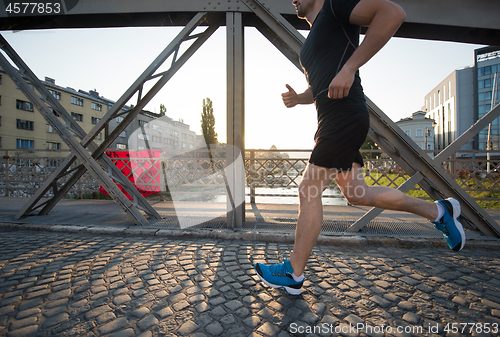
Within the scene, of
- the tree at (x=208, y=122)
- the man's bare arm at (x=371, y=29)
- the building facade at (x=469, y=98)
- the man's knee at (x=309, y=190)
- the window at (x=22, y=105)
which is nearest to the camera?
the man's bare arm at (x=371, y=29)

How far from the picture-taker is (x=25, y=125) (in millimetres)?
39156

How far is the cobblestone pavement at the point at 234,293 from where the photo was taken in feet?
5.16

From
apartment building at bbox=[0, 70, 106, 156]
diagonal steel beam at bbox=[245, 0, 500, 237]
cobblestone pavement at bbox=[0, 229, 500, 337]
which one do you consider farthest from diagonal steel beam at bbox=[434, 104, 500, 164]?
apartment building at bbox=[0, 70, 106, 156]

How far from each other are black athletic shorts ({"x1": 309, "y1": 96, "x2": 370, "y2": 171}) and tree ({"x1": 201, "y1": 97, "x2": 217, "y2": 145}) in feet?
Answer: 143

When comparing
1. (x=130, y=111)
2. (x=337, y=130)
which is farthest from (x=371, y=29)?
(x=130, y=111)

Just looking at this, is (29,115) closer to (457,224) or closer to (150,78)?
(150,78)

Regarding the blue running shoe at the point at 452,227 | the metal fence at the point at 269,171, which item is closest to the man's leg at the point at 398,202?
the blue running shoe at the point at 452,227

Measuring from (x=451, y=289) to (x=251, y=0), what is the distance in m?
4.34

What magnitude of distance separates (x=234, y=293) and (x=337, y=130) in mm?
1500

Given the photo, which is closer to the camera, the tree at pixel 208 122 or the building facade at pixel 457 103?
the tree at pixel 208 122

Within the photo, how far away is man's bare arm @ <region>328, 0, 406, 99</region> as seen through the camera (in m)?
1.53

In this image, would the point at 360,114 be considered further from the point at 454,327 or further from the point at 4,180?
the point at 4,180

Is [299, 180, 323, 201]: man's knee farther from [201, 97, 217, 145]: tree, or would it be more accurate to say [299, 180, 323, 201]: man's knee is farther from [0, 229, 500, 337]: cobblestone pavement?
[201, 97, 217, 145]: tree

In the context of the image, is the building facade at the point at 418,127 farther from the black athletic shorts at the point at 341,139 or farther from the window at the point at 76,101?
the black athletic shorts at the point at 341,139
